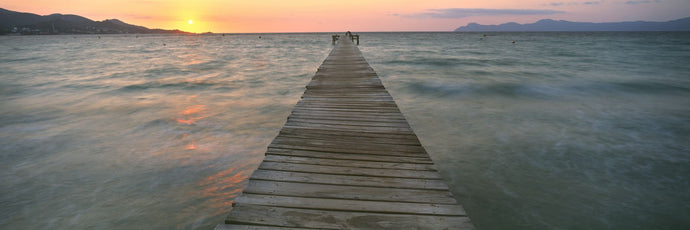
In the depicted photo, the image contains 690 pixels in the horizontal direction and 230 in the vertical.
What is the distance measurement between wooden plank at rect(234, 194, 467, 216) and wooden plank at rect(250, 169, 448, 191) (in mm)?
321

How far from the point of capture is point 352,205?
2715 mm

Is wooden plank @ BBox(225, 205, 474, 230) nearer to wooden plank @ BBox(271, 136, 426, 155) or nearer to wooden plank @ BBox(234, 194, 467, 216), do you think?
wooden plank @ BBox(234, 194, 467, 216)

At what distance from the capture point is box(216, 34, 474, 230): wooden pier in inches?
99.0

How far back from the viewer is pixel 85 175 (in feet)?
17.4

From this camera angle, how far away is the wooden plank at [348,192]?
111 inches

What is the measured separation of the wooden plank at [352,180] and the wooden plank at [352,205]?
1.05 ft

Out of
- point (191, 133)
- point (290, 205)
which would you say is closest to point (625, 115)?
point (290, 205)

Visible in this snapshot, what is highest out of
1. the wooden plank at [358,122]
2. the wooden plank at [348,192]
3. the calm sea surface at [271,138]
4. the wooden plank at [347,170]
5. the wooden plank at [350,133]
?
the wooden plank at [358,122]

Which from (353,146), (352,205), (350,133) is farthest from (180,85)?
(352,205)

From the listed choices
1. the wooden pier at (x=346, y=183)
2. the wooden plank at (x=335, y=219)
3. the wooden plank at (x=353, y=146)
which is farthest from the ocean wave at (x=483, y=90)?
the wooden plank at (x=335, y=219)

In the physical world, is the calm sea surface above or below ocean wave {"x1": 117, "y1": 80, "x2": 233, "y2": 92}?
below

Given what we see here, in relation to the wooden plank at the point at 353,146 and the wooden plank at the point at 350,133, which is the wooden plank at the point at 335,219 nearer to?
the wooden plank at the point at 353,146

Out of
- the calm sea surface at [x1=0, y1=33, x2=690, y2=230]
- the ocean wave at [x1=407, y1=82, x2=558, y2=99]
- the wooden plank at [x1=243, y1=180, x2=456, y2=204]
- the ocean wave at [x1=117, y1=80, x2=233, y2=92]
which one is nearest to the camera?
the wooden plank at [x1=243, y1=180, x2=456, y2=204]

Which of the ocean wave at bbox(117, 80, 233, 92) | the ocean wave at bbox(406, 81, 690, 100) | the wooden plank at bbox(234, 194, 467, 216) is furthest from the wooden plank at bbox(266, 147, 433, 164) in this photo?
the ocean wave at bbox(117, 80, 233, 92)
